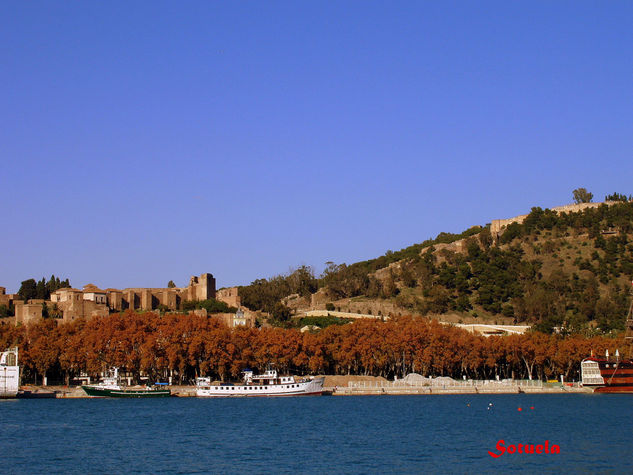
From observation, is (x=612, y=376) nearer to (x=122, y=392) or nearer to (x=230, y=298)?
(x=122, y=392)

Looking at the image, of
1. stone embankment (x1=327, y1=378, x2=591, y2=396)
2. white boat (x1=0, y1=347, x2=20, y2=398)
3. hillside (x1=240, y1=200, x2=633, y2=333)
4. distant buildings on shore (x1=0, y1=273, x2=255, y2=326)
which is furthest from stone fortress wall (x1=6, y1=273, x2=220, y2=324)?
stone embankment (x1=327, y1=378, x2=591, y2=396)

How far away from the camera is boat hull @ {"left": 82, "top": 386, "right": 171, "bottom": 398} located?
233 ft

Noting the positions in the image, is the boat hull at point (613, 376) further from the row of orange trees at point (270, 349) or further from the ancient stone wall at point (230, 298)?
the ancient stone wall at point (230, 298)

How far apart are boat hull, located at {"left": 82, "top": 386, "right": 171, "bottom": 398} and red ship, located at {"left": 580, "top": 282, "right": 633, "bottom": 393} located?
36.4 meters

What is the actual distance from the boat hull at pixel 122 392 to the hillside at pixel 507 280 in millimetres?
43661

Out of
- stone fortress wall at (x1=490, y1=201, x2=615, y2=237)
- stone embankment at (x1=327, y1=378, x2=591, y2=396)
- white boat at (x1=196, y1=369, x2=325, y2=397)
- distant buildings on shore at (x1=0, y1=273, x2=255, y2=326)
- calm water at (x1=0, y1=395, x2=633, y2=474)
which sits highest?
stone fortress wall at (x1=490, y1=201, x2=615, y2=237)

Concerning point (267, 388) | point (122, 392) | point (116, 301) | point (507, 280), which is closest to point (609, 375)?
point (267, 388)

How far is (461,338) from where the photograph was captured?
81.3 meters

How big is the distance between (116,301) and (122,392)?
48.0 m

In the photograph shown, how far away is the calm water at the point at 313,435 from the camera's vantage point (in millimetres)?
35062

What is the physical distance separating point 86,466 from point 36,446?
6.96 metres

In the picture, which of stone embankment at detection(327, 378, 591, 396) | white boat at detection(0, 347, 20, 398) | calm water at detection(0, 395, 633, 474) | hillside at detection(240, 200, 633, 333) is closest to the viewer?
calm water at detection(0, 395, 633, 474)

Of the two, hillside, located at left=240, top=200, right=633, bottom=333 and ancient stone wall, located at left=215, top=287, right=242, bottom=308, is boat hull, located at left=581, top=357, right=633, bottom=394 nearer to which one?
hillside, located at left=240, top=200, right=633, bottom=333
